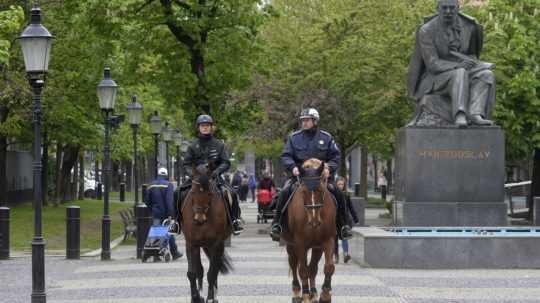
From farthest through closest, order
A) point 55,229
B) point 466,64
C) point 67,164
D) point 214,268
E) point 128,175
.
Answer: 1. point 128,175
2. point 67,164
3. point 55,229
4. point 466,64
5. point 214,268

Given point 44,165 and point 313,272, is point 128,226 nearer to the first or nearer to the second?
point 44,165

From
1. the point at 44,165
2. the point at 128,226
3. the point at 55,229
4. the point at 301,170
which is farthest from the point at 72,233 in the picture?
the point at 44,165

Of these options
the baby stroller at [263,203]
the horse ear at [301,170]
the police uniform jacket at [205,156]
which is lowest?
the baby stroller at [263,203]

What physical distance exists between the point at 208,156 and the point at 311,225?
5.77ft

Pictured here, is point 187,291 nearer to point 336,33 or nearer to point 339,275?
point 339,275

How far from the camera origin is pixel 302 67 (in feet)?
118

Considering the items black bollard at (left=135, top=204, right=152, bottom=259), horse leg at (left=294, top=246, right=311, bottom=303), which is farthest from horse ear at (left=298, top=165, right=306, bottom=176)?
black bollard at (left=135, top=204, right=152, bottom=259)

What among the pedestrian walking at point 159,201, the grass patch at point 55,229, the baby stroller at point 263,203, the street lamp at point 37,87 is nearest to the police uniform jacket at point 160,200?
the pedestrian walking at point 159,201

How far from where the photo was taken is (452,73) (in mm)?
22953

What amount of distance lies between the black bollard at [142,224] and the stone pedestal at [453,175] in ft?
18.5

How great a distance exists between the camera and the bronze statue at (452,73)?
2288 cm

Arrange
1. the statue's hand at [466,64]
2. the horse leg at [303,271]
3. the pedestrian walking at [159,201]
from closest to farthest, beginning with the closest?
the horse leg at [303,271]
the statue's hand at [466,64]
the pedestrian walking at [159,201]

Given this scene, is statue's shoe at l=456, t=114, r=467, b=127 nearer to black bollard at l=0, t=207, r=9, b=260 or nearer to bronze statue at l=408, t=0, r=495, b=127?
bronze statue at l=408, t=0, r=495, b=127

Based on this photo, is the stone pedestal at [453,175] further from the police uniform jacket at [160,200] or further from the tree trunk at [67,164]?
the tree trunk at [67,164]
